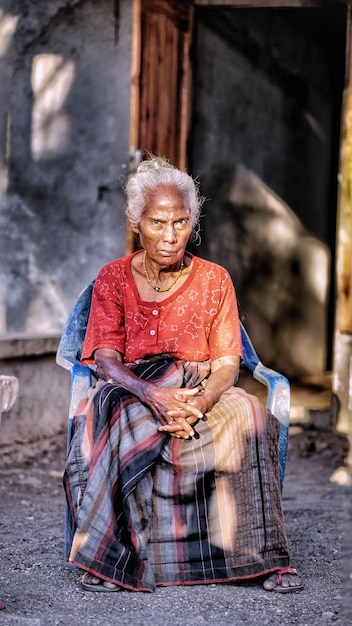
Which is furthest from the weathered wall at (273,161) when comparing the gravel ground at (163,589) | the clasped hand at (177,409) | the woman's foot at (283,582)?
the woman's foot at (283,582)

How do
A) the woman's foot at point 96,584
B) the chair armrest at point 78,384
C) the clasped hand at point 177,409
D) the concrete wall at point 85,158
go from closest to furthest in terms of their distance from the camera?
the woman's foot at point 96,584
the clasped hand at point 177,409
the chair armrest at point 78,384
the concrete wall at point 85,158

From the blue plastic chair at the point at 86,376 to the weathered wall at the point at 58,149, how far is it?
2.49 metres

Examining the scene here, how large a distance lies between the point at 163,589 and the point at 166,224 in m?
1.40

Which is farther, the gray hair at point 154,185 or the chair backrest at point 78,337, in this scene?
the chair backrest at point 78,337

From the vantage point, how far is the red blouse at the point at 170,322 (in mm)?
3926

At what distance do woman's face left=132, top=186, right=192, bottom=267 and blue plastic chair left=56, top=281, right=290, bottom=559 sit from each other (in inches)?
20.5

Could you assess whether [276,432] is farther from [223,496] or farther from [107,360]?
[107,360]

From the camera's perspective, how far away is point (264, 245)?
344 inches

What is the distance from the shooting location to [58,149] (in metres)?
6.76

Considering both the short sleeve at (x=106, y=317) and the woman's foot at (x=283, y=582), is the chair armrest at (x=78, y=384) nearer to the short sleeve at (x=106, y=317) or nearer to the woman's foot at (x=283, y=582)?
the short sleeve at (x=106, y=317)

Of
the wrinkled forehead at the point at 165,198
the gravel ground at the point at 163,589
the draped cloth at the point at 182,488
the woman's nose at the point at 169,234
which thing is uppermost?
the wrinkled forehead at the point at 165,198

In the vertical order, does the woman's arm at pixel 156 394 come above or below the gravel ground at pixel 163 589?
above

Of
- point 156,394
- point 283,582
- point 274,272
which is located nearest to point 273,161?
point 274,272

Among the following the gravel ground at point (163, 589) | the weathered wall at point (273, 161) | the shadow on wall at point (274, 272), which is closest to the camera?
the gravel ground at point (163, 589)
